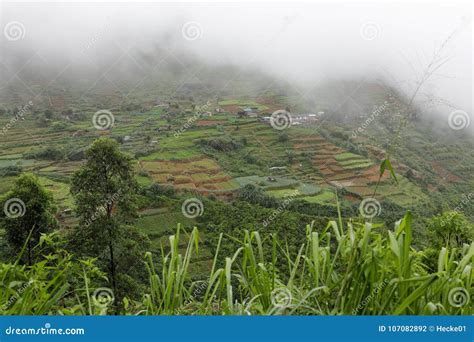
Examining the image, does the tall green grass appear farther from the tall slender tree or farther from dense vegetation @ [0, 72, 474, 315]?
the tall slender tree

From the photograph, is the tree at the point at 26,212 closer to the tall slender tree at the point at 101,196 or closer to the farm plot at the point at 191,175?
the tall slender tree at the point at 101,196

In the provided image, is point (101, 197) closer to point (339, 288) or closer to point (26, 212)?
point (26, 212)

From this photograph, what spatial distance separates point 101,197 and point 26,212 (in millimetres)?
1035

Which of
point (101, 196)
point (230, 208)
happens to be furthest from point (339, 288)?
point (230, 208)

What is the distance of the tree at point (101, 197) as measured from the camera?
6.63 meters

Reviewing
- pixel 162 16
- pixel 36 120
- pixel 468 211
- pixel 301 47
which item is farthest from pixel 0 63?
pixel 301 47

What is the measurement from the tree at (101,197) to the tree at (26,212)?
47 centimetres

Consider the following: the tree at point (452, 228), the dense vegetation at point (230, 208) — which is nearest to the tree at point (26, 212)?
the dense vegetation at point (230, 208)

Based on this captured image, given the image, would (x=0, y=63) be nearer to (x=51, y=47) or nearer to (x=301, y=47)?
(x=51, y=47)

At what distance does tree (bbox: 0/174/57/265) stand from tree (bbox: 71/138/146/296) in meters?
0.47

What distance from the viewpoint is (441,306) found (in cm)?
122

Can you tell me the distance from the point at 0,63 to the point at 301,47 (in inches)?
1055

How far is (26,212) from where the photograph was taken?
20.3 ft

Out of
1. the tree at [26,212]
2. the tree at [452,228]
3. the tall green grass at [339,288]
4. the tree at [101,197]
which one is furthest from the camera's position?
the tree at [101,197]
